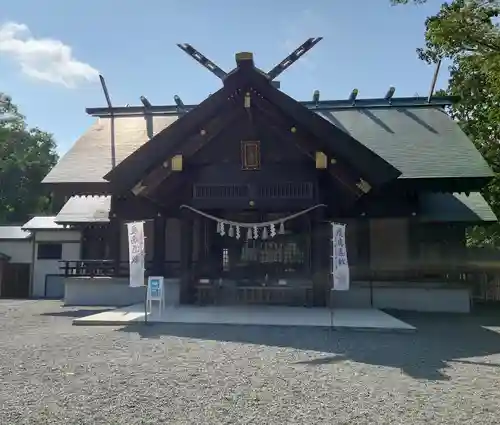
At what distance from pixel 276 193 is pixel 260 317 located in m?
2.93

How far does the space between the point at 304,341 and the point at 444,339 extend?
7.54 feet

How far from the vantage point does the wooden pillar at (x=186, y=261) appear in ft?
36.4

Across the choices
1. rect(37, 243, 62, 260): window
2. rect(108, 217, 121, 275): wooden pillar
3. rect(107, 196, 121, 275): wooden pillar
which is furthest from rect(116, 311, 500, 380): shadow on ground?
rect(37, 243, 62, 260): window

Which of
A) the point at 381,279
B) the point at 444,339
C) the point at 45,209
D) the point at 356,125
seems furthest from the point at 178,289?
the point at 45,209

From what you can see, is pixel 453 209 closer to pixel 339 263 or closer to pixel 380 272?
pixel 380 272

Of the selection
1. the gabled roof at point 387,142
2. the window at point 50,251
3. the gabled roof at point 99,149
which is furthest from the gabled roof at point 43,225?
the gabled roof at point 387,142

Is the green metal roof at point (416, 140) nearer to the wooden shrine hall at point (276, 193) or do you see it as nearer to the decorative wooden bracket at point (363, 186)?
the wooden shrine hall at point (276, 193)

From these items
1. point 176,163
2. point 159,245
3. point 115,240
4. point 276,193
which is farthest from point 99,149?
point 276,193

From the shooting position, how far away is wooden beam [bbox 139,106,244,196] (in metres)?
10.7

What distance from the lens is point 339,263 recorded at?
8922 mm

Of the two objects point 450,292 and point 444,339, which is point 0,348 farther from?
point 450,292

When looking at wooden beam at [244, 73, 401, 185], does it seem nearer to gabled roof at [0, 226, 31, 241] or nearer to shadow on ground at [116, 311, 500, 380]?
shadow on ground at [116, 311, 500, 380]

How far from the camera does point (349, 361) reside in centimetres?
590

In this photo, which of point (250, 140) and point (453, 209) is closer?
point (250, 140)
